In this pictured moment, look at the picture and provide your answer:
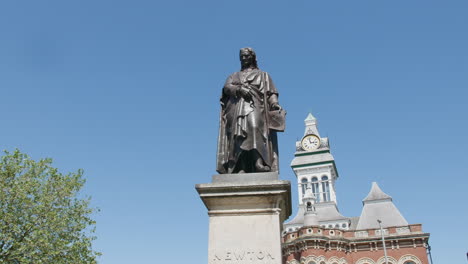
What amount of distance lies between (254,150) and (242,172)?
0.32m

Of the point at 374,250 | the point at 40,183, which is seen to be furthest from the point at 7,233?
the point at 374,250

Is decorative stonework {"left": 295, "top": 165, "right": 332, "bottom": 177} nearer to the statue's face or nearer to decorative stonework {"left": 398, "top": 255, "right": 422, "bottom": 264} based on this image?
decorative stonework {"left": 398, "top": 255, "right": 422, "bottom": 264}

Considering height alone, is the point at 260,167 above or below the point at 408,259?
below

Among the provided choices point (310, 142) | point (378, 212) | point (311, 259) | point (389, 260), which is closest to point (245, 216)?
point (311, 259)

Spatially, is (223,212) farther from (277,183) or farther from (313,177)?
(313,177)

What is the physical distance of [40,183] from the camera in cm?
1755

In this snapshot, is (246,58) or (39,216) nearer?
(246,58)

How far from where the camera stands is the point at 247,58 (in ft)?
19.2

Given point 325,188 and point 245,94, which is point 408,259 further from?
point 245,94

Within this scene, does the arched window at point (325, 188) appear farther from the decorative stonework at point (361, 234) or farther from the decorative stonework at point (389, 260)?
the decorative stonework at point (389, 260)

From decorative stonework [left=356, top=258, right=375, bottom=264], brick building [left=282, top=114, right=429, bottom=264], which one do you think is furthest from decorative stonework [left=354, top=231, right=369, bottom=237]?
decorative stonework [left=356, top=258, right=375, bottom=264]

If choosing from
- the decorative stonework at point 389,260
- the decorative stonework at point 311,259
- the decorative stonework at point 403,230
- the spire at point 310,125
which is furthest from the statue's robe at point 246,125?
the spire at point 310,125

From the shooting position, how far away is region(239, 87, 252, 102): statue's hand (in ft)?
17.6

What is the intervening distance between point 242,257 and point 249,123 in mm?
1699
